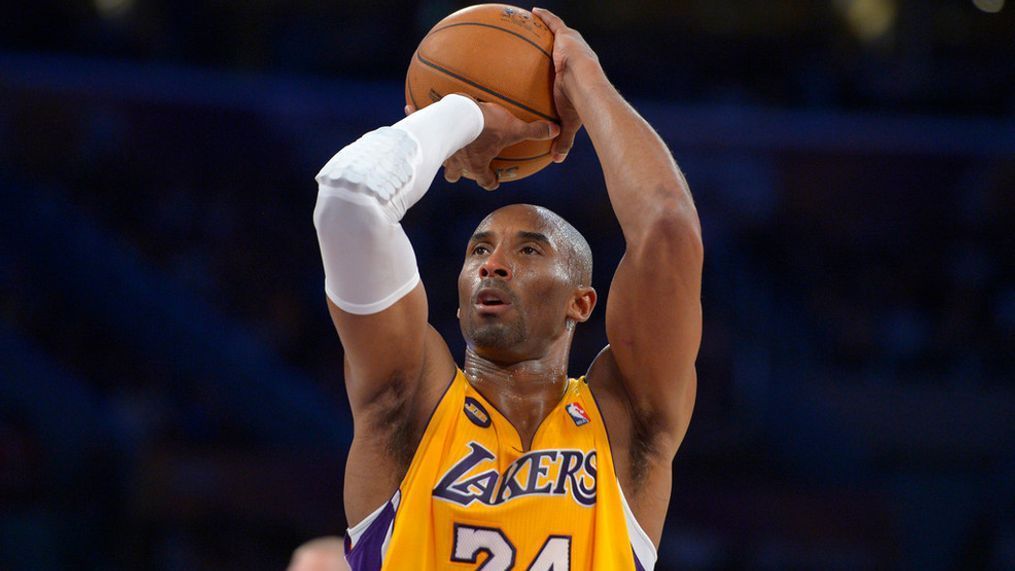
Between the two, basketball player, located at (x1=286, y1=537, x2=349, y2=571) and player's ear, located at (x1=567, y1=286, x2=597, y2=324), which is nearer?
player's ear, located at (x1=567, y1=286, x2=597, y2=324)

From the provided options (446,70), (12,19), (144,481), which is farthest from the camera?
(12,19)

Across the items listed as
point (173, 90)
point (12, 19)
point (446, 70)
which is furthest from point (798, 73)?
point (446, 70)

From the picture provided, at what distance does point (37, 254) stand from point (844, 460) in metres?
6.31

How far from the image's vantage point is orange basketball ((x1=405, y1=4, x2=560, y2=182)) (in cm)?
301

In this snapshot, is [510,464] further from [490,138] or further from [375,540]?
[490,138]

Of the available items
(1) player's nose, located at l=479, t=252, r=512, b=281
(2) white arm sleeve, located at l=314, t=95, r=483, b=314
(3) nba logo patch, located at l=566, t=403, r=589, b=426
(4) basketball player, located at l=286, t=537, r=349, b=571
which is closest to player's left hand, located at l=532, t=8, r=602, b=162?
(1) player's nose, located at l=479, t=252, r=512, b=281

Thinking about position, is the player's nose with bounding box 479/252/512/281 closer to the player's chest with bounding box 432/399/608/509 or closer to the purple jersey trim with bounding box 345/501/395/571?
the player's chest with bounding box 432/399/608/509

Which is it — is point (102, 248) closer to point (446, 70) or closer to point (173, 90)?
point (173, 90)

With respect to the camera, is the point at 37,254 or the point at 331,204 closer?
the point at 331,204

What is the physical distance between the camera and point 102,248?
896 cm

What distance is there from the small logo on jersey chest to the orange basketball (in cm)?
67

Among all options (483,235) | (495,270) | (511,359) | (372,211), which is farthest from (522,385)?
(372,211)

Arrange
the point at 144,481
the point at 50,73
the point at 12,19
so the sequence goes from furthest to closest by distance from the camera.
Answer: the point at 12,19 → the point at 50,73 → the point at 144,481

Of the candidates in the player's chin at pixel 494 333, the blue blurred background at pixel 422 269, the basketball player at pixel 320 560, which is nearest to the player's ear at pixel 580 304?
the player's chin at pixel 494 333
